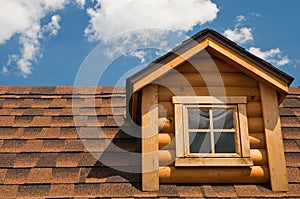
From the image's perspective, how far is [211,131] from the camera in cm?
453

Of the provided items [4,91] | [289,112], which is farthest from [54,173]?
[289,112]

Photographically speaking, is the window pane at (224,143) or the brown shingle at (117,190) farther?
the window pane at (224,143)

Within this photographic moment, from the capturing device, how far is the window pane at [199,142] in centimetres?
449

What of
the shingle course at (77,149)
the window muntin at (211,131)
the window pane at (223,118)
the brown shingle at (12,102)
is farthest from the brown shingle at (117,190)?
the brown shingle at (12,102)

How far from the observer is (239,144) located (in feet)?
14.8

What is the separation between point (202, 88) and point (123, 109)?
1.54 metres

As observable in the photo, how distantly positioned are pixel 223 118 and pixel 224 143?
0.93ft

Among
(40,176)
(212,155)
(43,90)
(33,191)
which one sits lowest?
(33,191)

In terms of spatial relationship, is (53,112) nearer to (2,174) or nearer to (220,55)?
(2,174)

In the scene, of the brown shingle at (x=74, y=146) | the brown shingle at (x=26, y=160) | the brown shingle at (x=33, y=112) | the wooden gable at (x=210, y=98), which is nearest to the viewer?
the wooden gable at (x=210, y=98)

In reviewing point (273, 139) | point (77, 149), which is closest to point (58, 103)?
point (77, 149)

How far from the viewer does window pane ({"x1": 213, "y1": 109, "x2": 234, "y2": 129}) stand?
460 cm

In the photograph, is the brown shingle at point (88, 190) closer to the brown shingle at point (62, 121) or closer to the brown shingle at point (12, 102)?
the brown shingle at point (62, 121)

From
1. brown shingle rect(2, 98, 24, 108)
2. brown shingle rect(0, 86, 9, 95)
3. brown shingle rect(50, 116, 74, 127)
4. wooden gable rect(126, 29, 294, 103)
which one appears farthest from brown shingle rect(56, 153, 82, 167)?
brown shingle rect(0, 86, 9, 95)
